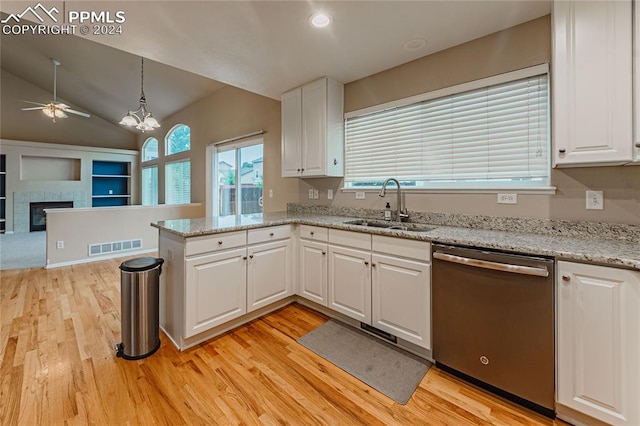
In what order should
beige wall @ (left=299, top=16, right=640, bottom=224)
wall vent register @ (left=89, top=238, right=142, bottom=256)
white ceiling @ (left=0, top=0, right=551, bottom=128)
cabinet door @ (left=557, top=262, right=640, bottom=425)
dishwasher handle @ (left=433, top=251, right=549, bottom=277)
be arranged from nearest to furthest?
cabinet door @ (left=557, top=262, right=640, bottom=425)
dishwasher handle @ (left=433, top=251, right=549, bottom=277)
beige wall @ (left=299, top=16, right=640, bottom=224)
white ceiling @ (left=0, top=0, right=551, bottom=128)
wall vent register @ (left=89, top=238, right=142, bottom=256)

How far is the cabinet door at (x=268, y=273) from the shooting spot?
8.04 feet

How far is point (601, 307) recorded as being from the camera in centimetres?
129

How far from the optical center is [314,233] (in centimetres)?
263

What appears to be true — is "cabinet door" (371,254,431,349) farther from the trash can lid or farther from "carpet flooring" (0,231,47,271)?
"carpet flooring" (0,231,47,271)

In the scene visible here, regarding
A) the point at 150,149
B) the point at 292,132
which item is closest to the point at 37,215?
the point at 150,149

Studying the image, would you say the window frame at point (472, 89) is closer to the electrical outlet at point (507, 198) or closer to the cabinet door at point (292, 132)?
the electrical outlet at point (507, 198)

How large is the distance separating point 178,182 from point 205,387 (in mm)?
6083

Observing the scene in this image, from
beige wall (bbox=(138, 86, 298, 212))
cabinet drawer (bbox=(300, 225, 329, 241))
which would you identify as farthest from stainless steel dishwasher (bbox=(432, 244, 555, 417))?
beige wall (bbox=(138, 86, 298, 212))

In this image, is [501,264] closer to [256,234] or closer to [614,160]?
[614,160]

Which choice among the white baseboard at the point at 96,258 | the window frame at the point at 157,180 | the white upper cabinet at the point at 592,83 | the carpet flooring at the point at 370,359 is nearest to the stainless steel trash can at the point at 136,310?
the carpet flooring at the point at 370,359

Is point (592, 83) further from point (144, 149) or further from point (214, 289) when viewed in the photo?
point (144, 149)

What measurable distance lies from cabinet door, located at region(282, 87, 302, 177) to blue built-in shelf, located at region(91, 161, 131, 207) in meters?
8.23

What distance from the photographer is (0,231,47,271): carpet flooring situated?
4367 millimetres

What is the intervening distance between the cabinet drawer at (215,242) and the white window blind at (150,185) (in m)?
7.11
